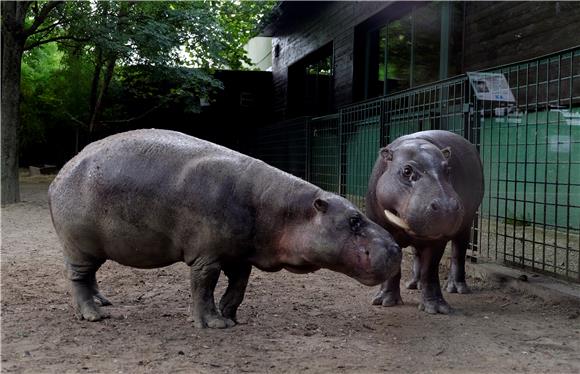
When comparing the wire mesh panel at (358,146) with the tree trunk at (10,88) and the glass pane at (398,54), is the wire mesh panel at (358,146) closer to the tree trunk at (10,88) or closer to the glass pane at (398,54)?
the glass pane at (398,54)

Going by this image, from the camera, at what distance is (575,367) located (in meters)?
3.70

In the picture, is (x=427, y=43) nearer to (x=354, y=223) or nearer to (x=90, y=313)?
(x=354, y=223)

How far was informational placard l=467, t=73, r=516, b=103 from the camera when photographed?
6871mm

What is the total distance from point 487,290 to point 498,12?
19.6ft

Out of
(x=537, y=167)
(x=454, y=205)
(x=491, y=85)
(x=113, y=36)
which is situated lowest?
(x=454, y=205)

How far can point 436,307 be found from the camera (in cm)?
502

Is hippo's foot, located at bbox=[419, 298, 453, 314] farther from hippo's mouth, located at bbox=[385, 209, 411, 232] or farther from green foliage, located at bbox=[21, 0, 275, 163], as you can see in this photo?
green foliage, located at bbox=[21, 0, 275, 163]

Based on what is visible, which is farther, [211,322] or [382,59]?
[382,59]

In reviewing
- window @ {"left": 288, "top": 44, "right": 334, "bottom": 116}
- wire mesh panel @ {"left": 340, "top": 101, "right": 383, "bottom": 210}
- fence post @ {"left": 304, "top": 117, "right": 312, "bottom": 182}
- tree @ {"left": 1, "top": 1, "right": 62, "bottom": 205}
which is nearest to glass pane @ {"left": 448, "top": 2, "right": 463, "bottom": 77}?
wire mesh panel @ {"left": 340, "top": 101, "right": 383, "bottom": 210}

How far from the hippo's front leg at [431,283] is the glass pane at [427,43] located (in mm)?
7339

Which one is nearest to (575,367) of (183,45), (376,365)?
(376,365)

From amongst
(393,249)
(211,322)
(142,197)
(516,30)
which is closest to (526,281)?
(393,249)

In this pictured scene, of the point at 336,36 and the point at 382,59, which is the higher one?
the point at 336,36

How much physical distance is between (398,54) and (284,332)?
33.5 feet
